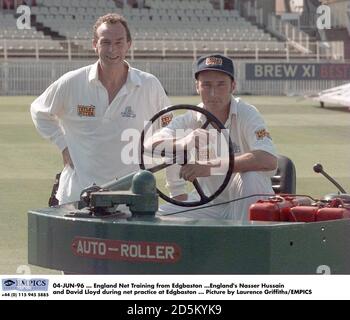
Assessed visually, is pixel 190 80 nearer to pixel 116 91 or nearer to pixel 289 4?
pixel 289 4

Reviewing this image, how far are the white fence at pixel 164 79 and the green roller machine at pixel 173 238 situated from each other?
34587 mm

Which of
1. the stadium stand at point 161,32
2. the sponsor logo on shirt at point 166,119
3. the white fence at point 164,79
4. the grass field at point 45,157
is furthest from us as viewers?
the stadium stand at point 161,32

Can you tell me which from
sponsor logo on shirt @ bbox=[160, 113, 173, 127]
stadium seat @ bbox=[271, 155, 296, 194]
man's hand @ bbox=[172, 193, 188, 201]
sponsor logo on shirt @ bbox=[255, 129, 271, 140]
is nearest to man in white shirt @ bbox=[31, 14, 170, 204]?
sponsor logo on shirt @ bbox=[160, 113, 173, 127]

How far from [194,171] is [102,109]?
182 centimetres

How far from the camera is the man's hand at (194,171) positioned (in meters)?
5.85

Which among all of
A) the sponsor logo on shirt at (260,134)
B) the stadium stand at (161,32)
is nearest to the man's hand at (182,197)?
the sponsor logo on shirt at (260,134)

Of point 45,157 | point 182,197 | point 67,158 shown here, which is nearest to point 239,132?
point 182,197

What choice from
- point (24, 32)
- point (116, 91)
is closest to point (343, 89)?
point (24, 32)

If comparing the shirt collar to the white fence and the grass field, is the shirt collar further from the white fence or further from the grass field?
the white fence

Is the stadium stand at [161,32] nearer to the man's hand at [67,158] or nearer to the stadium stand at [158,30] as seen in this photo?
the stadium stand at [158,30]

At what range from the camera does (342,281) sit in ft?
17.8

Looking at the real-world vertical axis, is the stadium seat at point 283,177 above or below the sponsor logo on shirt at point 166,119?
below

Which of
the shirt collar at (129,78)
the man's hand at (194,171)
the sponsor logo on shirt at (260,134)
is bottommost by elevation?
the man's hand at (194,171)

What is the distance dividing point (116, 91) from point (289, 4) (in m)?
49.7
